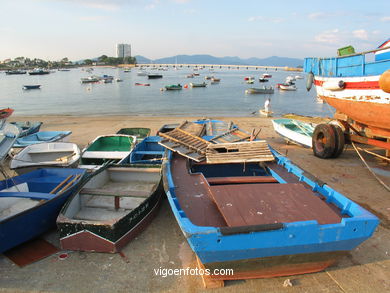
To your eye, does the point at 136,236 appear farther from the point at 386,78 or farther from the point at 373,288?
the point at 386,78

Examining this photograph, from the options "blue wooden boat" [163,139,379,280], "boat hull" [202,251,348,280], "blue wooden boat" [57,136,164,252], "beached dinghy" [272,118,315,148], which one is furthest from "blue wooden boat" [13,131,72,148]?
"boat hull" [202,251,348,280]

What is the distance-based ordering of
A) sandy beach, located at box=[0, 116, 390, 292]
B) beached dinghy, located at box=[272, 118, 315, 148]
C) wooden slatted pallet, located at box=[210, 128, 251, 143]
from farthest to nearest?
beached dinghy, located at box=[272, 118, 315, 148] → wooden slatted pallet, located at box=[210, 128, 251, 143] → sandy beach, located at box=[0, 116, 390, 292]

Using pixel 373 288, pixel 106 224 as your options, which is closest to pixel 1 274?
pixel 106 224

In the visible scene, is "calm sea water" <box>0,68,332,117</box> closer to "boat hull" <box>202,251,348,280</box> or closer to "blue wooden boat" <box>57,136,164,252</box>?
"blue wooden boat" <box>57,136,164,252</box>

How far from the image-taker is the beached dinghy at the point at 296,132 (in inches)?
524

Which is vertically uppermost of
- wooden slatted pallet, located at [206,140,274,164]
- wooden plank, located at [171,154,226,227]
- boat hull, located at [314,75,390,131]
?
boat hull, located at [314,75,390,131]

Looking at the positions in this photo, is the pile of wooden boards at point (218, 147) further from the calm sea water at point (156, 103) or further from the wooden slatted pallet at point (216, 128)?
the calm sea water at point (156, 103)

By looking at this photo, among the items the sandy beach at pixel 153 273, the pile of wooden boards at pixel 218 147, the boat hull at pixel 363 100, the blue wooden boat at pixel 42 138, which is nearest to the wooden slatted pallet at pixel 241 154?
the pile of wooden boards at pixel 218 147

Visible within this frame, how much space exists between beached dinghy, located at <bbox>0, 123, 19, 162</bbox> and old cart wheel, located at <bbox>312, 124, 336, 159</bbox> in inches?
437

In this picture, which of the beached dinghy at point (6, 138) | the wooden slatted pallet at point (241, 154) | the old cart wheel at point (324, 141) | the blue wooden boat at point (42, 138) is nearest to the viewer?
the wooden slatted pallet at point (241, 154)

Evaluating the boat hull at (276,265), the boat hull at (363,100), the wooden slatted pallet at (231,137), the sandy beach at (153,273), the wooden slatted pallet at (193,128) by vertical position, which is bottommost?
the sandy beach at (153,273)

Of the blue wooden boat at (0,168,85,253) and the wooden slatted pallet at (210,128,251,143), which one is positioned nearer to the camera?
the blue wooden boat at (0,168,85,253)

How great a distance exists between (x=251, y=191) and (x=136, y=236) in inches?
107

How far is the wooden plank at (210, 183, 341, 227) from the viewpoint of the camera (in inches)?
176
